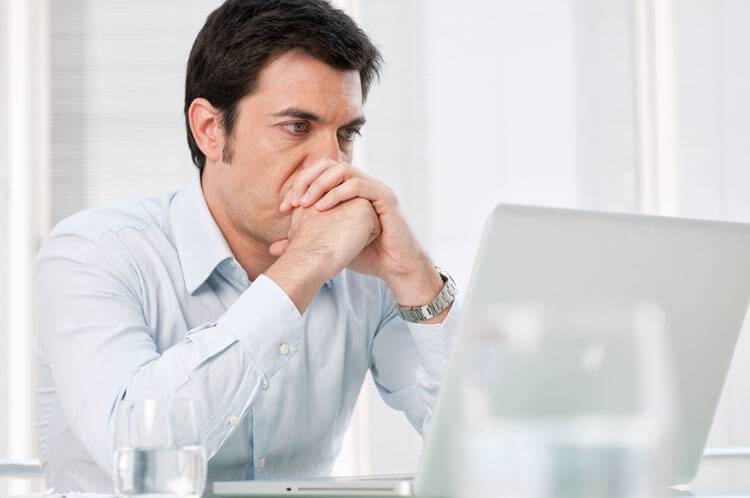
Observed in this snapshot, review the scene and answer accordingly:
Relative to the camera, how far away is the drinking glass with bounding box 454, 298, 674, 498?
19.9 inches

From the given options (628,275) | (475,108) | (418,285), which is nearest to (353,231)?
(418,285)

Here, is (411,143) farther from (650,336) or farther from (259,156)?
(650,336)

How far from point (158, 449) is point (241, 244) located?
36.6 inches

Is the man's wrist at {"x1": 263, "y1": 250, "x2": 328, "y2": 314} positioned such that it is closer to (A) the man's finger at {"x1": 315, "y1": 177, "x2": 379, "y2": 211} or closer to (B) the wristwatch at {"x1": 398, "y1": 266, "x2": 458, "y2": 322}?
(A) the man's finger at {"x1": 315, "y1": 177, "x2": 379, "y2": 211}

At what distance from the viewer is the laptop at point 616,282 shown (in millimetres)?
754

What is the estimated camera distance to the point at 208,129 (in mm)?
1644

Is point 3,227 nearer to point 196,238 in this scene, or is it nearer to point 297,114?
point 196,238

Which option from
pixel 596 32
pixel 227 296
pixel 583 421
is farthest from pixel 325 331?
pixel 596 32

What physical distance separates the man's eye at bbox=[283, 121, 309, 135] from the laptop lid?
83 centimetres

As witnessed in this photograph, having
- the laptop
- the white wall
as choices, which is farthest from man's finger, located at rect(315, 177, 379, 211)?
the white wall

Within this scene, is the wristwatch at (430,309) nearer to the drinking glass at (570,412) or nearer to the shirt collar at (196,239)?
the shirt collar at (196,239)

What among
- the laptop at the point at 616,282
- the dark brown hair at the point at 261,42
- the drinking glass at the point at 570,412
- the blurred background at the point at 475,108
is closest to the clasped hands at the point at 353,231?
the dark brown hair at the point at 261,42

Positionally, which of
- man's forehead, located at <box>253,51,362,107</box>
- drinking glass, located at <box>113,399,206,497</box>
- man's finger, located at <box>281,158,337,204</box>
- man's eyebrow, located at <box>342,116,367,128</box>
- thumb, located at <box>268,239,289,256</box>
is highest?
man's forehead, located at <box>253,51,362,107</box>

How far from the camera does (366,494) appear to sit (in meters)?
0.82
